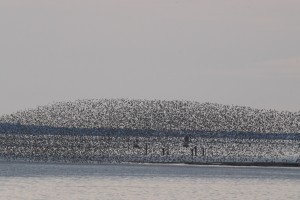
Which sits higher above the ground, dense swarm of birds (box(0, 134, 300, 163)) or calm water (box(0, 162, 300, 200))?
dense swarm of birds (box(0, 134, 300, 163))

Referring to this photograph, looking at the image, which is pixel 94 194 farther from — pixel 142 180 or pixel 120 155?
pixel 120 155

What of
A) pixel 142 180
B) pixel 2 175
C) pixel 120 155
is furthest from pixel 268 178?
pixel 120 155

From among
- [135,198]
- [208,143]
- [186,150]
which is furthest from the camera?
[208,143]

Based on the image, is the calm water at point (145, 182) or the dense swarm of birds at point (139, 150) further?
the dense swarm of birds at point (139, 150)

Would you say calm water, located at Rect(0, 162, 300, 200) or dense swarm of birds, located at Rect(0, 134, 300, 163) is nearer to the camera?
calm water, located at Rect(0, 162, 300, 200)

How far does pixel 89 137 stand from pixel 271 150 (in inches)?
1005

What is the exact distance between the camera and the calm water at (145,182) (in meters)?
106

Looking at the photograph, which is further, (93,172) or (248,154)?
(248,154)

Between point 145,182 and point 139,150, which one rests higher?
point 139,150

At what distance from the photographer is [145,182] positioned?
117 meters

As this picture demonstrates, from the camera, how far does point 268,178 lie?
12519 centimetres

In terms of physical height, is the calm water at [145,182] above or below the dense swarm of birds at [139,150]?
below

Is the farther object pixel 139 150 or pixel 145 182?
pixel 139 150

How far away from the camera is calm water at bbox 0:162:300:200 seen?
106 meters
